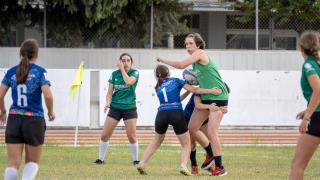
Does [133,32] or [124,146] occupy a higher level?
[133,32]

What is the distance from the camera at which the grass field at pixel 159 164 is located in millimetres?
13234

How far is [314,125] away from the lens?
925cm

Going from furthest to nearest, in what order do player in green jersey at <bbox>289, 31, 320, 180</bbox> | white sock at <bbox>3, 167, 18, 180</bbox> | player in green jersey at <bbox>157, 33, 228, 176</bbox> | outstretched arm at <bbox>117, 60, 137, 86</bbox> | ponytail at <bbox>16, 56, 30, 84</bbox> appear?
outstretched arm at <bbox>117, 60, 137, 86</bbox> < player in green jersey at <bbox>157, 33, 228, 176</bbox> < white sock at <bbox>3, 167, 18, 180</bbox> < ponytail at <bbox>16, 56, 30, 84</bbox> < player in green jersey at <bbox>289, 31, 320, 180</bbox>

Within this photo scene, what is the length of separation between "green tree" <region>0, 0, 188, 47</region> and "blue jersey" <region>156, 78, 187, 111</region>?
569 inches

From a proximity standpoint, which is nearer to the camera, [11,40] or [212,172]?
[212,172]

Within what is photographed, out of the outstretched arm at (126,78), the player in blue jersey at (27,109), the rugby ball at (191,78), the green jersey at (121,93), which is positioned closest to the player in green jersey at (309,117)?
the player in blue jersey at (27,109)

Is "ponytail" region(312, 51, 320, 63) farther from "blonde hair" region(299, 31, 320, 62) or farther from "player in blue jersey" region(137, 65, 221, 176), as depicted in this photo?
"player in blue jersey" region(137, 65, 221, 176)

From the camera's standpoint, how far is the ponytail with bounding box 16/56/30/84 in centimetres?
975

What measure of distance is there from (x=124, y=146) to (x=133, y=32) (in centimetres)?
791

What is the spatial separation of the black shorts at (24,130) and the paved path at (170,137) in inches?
472

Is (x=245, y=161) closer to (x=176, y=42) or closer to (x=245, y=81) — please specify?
(x=245, y=81)

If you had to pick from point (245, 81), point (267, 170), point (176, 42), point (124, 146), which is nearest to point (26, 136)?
point (267, 170)

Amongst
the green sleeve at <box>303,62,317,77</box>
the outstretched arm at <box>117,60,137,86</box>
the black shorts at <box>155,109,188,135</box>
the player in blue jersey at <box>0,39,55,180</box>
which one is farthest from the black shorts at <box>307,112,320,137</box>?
the outstretched arm at <box>117,60,137,86</box>

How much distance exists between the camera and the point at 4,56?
1099 inches
